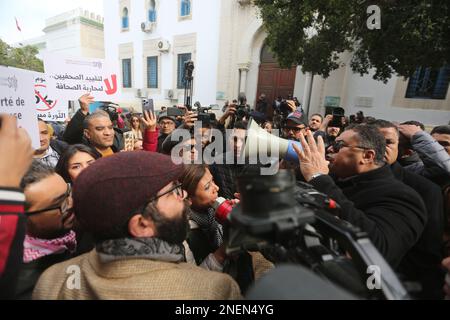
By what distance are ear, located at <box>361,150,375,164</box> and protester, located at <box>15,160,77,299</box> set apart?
71.4 inches

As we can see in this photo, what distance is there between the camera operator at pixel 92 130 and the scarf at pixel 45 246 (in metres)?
1.53

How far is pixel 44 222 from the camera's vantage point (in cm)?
126

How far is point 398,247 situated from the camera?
1240mm

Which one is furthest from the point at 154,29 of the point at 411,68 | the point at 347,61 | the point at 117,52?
the point at 411,68

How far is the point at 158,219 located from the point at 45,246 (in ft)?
2.18

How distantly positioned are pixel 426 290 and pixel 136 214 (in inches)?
73.4

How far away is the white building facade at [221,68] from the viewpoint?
10.4 meters

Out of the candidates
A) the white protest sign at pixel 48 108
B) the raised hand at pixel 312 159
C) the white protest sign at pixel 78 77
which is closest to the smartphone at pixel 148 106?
the white protest sign at pixel 78 77

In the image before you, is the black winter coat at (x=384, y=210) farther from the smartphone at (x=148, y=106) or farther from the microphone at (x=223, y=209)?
the smartphone at (x=148, y=106)

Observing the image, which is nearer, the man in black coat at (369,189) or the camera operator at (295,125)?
the man in black coat at (369,189)

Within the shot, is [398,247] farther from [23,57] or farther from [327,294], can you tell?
[23,57]

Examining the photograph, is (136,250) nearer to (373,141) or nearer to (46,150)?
(373,141)
